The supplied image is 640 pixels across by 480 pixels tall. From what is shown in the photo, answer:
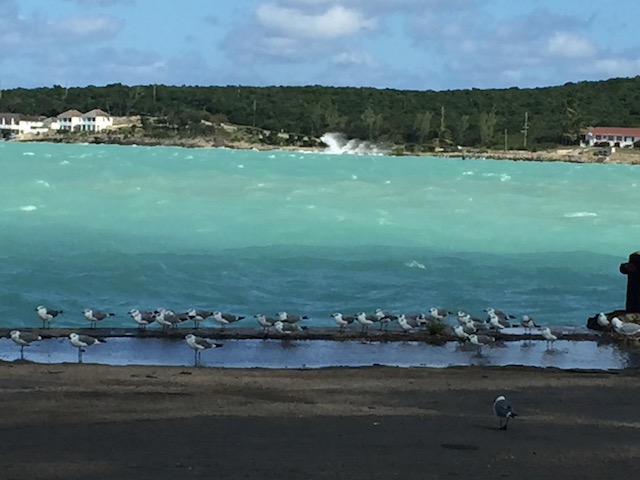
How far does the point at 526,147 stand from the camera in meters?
156

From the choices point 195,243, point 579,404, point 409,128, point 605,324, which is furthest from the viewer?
point 409,128

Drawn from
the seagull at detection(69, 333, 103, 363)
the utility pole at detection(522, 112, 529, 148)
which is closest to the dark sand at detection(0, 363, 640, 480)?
the seagull at detection(69, 333, 103, 363)

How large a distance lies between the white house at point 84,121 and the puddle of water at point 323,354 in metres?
151

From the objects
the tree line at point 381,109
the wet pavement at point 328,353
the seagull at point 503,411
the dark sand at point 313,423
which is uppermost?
the tree line at point 381,109

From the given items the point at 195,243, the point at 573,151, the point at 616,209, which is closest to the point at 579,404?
the point at 195,243

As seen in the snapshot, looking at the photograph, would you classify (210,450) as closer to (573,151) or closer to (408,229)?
(408,229)

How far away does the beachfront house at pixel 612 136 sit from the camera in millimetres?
149875

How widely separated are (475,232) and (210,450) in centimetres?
4094

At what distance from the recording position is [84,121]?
166125mm

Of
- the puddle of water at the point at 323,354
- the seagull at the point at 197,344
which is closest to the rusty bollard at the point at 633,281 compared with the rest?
the puddle of water at the point at 323,354

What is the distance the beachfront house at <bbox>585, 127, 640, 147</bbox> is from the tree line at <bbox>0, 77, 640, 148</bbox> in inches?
99.5

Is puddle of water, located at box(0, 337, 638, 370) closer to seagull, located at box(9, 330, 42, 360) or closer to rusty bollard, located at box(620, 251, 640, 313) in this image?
seagull, located at box(9, 330, 42, 360)

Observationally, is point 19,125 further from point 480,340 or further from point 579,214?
point 480,340

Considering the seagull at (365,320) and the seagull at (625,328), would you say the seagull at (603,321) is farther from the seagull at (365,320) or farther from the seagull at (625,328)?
the seagull at (365,320)
